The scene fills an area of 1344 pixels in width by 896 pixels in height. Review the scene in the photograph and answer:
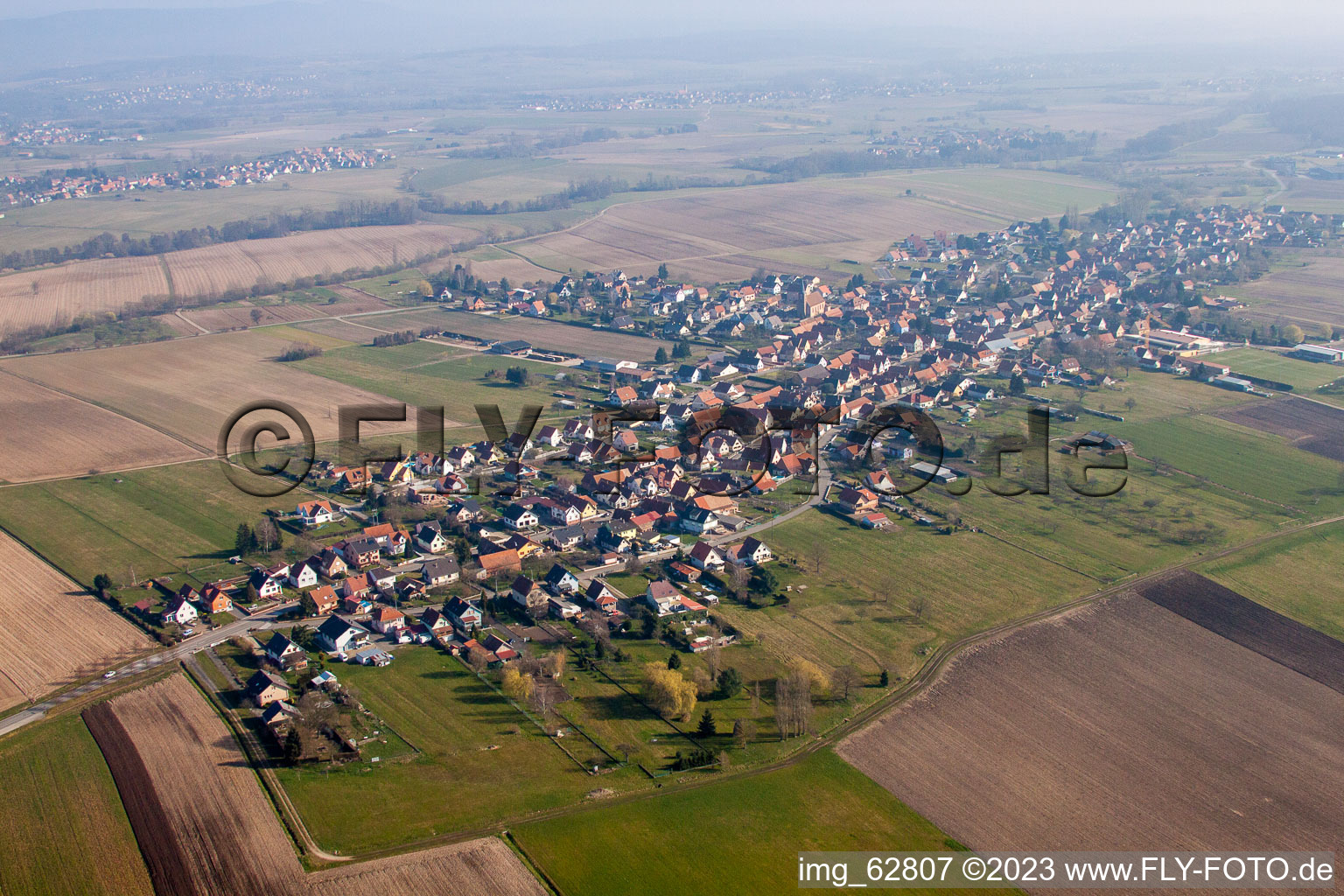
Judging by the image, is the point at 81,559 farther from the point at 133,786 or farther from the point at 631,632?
the point at 631,632

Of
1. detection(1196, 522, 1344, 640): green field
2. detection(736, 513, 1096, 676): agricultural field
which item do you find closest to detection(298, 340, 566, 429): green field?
detection(736, 513, 1096, 676): agricultural field

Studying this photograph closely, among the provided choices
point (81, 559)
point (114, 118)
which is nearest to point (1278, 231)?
point (81, 559)

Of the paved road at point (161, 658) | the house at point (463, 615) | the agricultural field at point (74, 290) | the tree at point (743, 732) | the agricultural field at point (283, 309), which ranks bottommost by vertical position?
the tree at point (743, 732)

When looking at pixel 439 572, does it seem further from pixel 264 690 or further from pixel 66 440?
pixel 66 440

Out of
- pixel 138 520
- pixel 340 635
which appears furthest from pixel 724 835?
pixel 138 520

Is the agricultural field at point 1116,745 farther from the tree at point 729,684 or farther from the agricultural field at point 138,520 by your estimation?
the agricultural field at point 138,520

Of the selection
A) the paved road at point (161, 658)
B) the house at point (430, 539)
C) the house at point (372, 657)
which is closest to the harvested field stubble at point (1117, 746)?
the house at point (372, 657)
